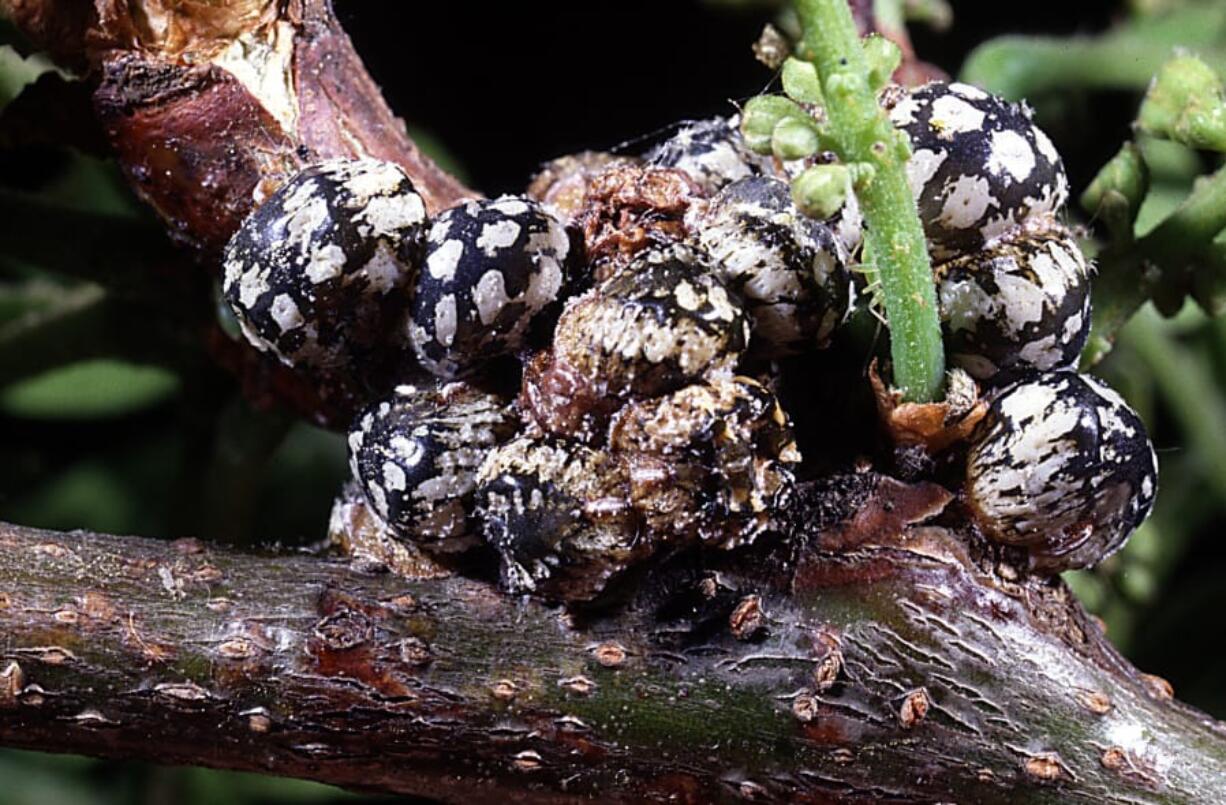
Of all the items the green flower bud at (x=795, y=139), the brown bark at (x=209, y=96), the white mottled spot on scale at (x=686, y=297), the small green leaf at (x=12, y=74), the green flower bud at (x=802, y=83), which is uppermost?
the small green leaf at (x=12, y=74)

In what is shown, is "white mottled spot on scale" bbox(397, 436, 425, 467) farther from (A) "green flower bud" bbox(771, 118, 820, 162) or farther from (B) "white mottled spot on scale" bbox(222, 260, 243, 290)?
(A) "green flower bud" bbox(771, 118, 820, 162)

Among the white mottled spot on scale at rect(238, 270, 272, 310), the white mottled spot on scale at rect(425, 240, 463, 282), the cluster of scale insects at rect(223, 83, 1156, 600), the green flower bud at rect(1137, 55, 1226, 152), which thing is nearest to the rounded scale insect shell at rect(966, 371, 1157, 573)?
the cluster of scale insects at rect(223, 83, 1156, 600)

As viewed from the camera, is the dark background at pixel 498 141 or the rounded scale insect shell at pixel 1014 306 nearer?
the rounded scale insect shell at pixel 1014 306

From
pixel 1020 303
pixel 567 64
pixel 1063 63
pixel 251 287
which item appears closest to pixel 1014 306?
pixel 1020 303

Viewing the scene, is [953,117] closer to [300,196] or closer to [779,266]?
[779,266]

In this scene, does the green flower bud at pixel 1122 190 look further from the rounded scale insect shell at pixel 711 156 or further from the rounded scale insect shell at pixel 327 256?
the rounded scale insect shell at pixel 327 256

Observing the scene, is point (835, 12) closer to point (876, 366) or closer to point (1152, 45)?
point (876, 366)

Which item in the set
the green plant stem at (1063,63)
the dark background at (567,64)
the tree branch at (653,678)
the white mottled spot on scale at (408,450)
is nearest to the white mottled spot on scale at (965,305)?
the tree branch at (653,678)
